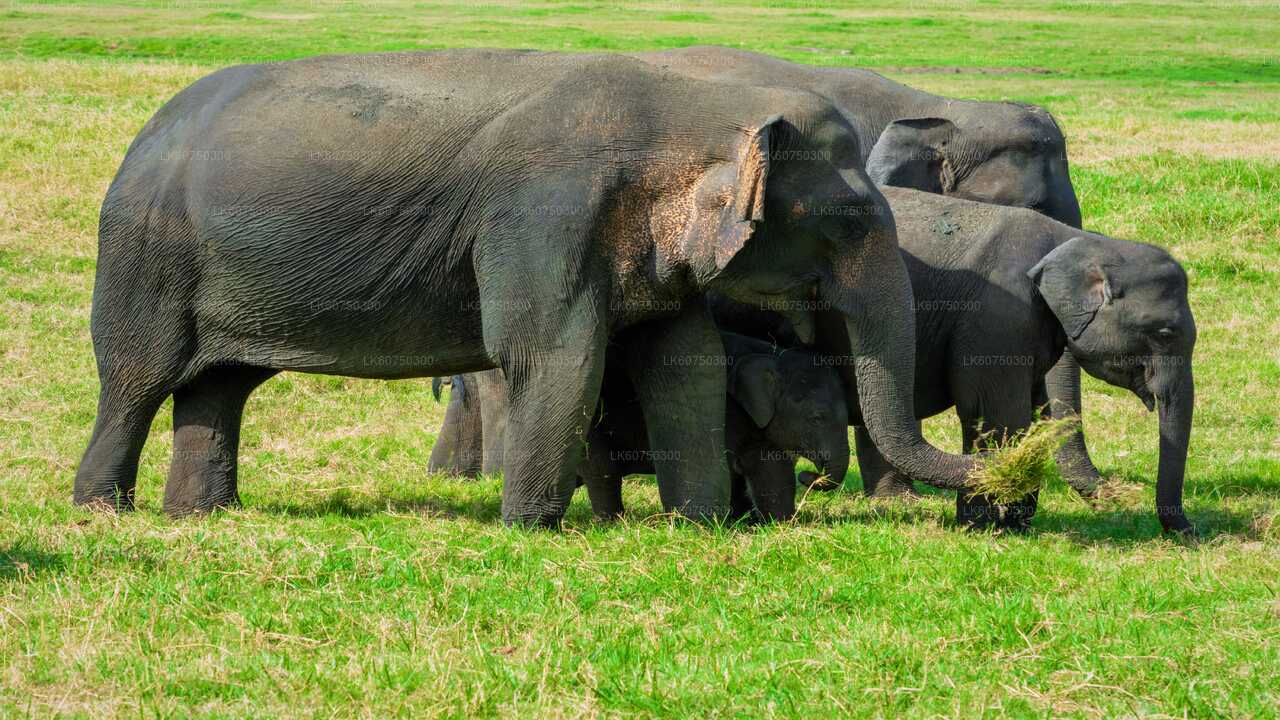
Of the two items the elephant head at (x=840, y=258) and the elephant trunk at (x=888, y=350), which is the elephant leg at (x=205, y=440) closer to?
the elephant head at (x=840, y=258)

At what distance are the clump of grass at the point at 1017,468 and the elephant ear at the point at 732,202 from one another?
1.65 meters

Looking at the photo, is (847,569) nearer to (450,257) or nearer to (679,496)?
(679,496)

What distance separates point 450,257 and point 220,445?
1.98m

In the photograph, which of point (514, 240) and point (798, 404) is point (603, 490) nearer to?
point (798, 404)

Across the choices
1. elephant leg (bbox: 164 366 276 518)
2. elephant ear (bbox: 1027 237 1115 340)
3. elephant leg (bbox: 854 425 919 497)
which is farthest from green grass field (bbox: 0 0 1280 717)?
elephant ear (bbox: 1027 237 1115 340)

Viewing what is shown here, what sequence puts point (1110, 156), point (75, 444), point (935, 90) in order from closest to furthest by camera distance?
point (75, 444) < point (1110, 156) < point (935, 90)

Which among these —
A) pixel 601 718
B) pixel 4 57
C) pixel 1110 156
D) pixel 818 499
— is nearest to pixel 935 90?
pixel 1110 156

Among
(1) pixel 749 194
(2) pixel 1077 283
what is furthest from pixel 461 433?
(2) pixel 1077 283

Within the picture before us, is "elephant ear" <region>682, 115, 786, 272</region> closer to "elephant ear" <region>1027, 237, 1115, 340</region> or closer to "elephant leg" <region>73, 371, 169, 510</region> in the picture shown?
"elephant ear" <region>1027, 237, 1115, 340</region>

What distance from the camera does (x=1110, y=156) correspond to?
2133cm

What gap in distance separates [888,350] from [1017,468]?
0.88 metres

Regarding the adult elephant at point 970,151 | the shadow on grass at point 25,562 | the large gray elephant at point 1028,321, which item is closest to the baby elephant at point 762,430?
the large gray elephant at point 1028,321

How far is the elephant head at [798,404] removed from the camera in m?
8.95

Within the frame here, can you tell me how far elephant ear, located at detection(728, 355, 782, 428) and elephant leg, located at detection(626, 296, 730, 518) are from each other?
1.25 feet
